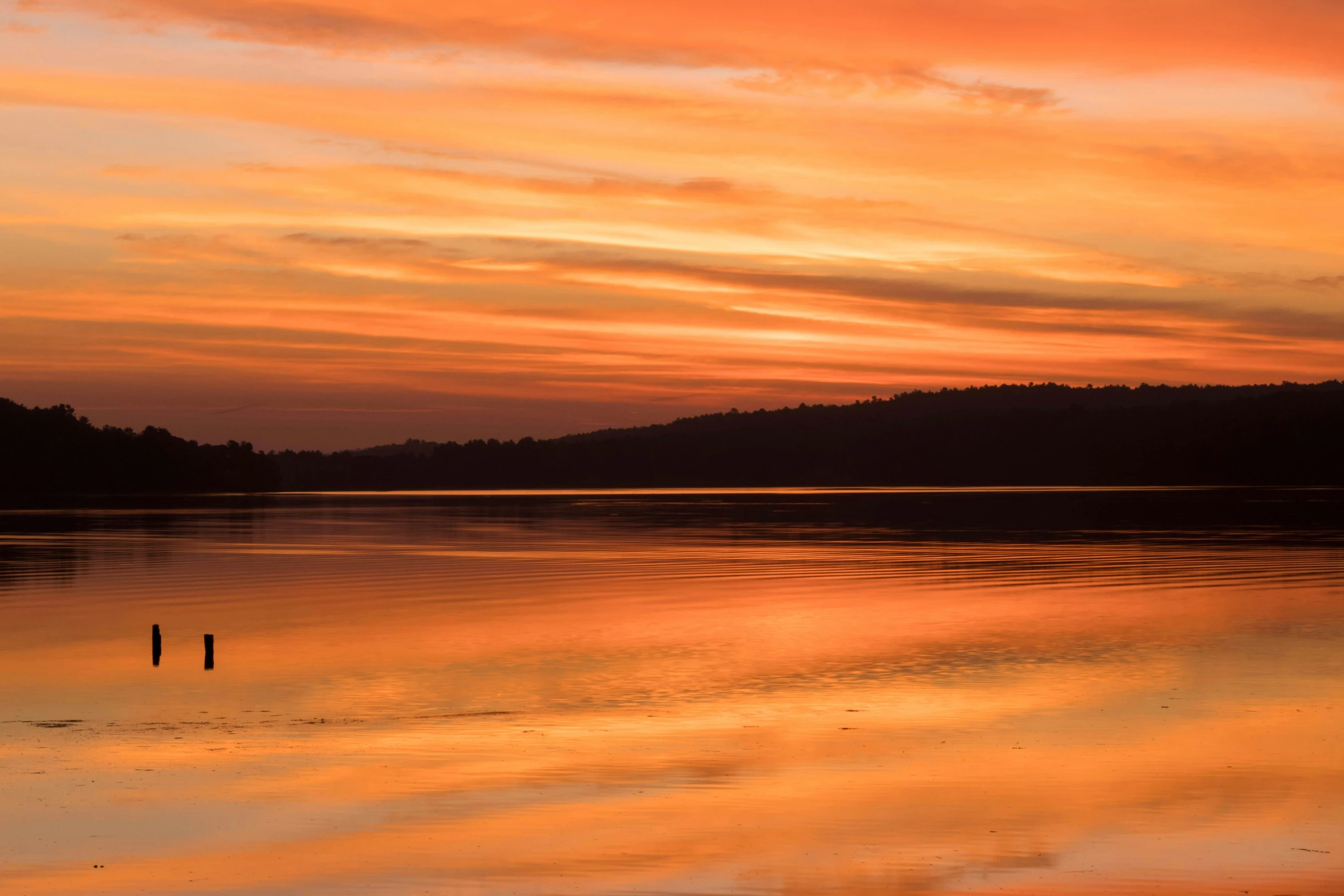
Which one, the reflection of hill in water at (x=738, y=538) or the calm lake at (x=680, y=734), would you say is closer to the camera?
the calm lake at (x=680, y=734)

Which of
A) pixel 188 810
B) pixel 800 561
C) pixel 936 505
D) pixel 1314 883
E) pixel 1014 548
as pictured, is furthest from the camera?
pixel 936 505

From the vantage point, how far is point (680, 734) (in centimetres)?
2053

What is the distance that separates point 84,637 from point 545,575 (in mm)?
21099

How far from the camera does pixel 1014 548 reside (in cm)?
6706

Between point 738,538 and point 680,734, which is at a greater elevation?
point 680,734

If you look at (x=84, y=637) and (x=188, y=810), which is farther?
(x=84, y=637)

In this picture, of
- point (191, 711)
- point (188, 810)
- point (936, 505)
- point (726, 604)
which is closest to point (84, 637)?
point (191, 711)

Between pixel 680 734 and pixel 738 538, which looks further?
pixel 738 538

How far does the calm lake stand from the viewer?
45.2 feet

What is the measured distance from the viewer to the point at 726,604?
4081 cm

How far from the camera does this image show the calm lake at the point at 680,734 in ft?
45.2

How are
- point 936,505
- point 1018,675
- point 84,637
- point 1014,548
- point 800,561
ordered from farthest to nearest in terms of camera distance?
1. point 936,505
2. point 1014,548
3. point 800,561
4. point 84,637
5. point 1018,675

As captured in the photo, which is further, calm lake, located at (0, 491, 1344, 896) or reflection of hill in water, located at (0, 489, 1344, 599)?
reflection of hill in water, located at (0, 489, 1344, 599)

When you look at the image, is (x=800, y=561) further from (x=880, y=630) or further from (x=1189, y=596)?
(x=880, y=630)
